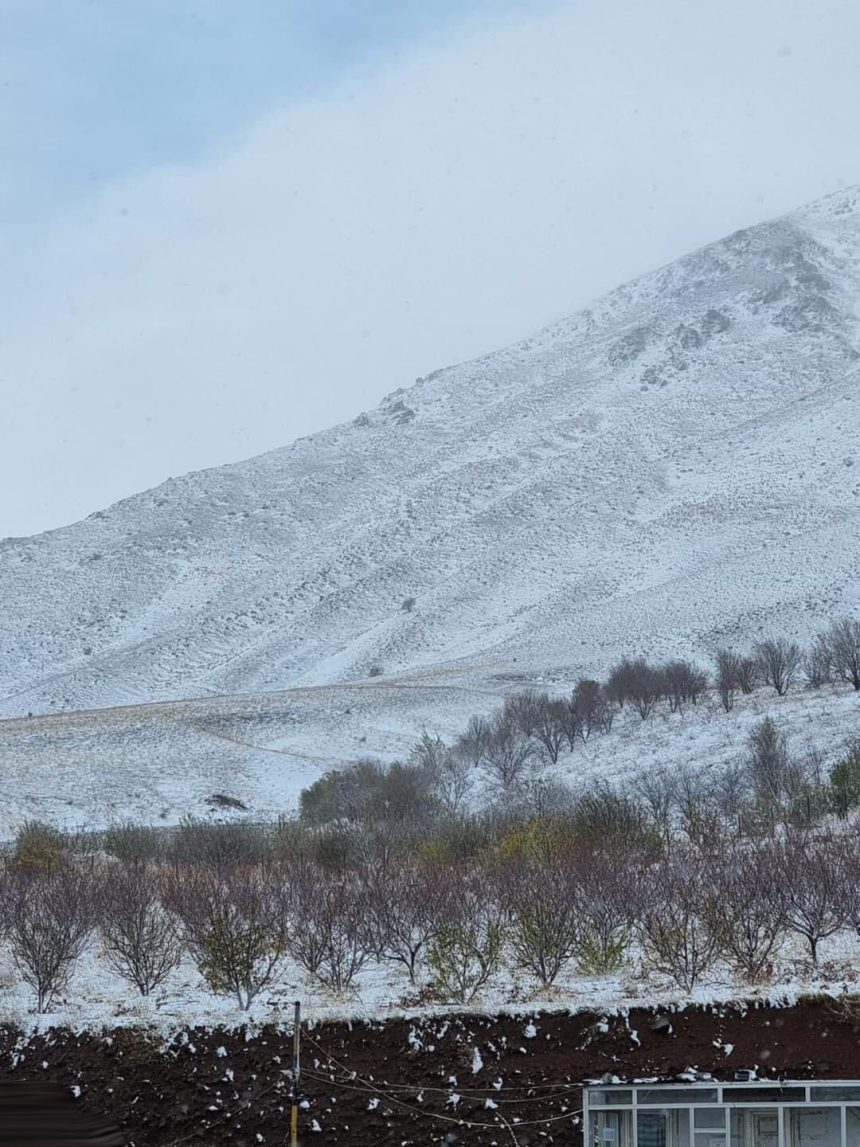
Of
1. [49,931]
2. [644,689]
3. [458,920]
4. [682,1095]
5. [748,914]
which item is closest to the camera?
[682,1095]

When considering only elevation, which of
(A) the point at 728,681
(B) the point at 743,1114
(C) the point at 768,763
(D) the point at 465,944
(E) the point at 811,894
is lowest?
(B) the point at 743,1114

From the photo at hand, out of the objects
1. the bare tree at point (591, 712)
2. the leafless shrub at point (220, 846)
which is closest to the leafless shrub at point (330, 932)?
the leafless shrub at point (220, 846)

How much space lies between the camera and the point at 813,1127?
557 inches

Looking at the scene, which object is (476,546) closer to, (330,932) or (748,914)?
(330,932)

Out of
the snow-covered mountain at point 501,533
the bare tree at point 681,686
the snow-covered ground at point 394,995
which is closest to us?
the snow-covered ground at point 394,995

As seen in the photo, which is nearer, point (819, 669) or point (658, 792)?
point (658, 792)

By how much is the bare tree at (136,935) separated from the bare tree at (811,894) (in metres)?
9.95

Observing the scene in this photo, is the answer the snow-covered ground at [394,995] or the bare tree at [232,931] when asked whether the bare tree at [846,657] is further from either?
the bare tree at [232,931]

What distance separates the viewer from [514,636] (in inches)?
3450

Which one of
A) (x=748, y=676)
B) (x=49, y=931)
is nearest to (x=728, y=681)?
(x=748, y=676)

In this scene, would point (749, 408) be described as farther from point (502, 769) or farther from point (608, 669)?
point (502, 769)

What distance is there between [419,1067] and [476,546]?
94.3 m

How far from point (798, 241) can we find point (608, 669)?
14476 cm

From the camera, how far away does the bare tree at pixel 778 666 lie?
5081cm
